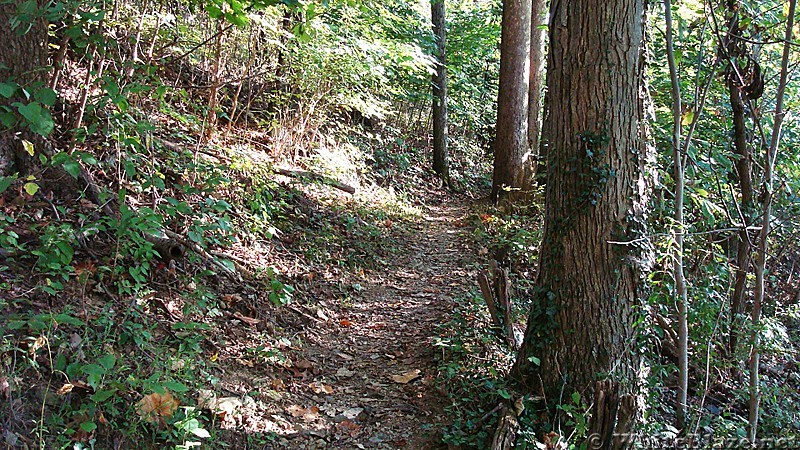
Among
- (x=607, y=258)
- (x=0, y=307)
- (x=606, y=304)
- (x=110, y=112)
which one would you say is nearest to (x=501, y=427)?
(x=606, y=304)

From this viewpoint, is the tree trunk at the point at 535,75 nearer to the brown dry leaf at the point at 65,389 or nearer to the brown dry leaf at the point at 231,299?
the brown dry leaf at the point at 231,299

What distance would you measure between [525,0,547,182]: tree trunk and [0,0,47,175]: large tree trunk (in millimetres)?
8379

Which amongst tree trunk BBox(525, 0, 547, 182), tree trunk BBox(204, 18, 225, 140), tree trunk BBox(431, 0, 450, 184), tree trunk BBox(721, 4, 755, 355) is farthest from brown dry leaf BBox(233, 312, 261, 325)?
tree trunk BBox(431, 0, 450, 184)

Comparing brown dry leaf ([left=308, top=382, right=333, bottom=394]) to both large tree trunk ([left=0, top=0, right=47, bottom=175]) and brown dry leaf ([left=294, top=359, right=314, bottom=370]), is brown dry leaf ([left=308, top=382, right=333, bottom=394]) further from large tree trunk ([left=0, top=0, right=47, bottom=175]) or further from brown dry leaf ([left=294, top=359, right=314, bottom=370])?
large tree trunk ([left=0, top=0, right=47, bottom=175])

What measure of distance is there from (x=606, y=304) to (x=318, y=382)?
8.02 ft

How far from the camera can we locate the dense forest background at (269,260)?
3631 mm

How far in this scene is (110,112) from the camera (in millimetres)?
5285

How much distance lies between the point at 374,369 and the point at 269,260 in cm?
201

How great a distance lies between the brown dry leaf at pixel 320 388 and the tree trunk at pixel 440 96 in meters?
10.7

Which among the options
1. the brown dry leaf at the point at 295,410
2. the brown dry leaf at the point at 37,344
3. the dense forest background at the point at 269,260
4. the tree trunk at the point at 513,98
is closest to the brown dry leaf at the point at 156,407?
the dense forest background at the point at 269,260

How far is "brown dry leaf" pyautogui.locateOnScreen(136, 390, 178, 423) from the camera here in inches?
130

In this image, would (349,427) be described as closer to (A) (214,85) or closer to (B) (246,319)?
(B) (246,319)

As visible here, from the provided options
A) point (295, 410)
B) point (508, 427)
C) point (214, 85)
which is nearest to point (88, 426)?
point (295, 410)

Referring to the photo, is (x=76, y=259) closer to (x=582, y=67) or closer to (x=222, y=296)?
(x=222, y=296)
